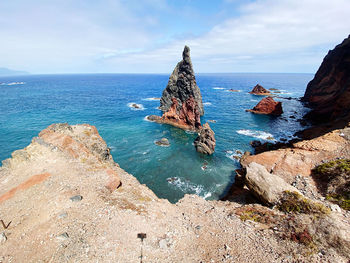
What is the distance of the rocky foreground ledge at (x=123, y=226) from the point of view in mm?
10633

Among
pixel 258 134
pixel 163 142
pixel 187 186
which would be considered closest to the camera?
pixel 187 186

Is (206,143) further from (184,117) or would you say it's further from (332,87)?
(332,87)

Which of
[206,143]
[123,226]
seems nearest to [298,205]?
[123,226]

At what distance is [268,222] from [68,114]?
7506cm

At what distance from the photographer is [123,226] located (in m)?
12.5

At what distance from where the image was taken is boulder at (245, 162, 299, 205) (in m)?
16.7

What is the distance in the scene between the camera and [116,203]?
48.7 feet

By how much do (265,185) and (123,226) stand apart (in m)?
14.2

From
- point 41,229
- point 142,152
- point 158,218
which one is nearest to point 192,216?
point 158,218

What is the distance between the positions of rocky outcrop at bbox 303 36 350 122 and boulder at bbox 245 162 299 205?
49.3 m

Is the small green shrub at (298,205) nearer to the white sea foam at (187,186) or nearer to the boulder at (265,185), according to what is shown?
the boulder at (265,185)

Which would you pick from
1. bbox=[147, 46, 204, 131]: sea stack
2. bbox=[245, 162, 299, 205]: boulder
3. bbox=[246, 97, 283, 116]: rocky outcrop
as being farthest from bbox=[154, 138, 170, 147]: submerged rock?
bbox=[246, 97, 283, 116]: rocky outcrop

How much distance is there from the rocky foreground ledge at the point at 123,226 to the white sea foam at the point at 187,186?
9975mm

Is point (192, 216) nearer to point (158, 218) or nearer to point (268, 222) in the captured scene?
point (158, 218)
